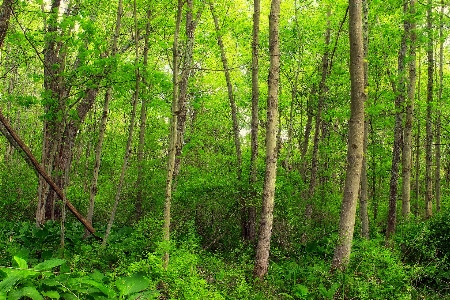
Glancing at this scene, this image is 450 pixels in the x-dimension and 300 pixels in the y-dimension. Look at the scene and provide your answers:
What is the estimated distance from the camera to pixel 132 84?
9789 millimetres

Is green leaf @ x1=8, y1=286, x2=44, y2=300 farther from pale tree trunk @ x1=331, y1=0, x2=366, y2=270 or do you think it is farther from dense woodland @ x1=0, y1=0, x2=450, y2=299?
pale tree trunk @ x1=331, y1=0, x2=366, y2=270

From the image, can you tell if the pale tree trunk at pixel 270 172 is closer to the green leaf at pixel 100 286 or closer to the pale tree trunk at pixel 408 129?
the green leaf at pixel 100 286

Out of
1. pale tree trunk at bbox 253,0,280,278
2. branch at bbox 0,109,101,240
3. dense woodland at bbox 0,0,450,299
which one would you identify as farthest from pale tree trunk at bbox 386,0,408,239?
branch at bbox 0,109,101,240

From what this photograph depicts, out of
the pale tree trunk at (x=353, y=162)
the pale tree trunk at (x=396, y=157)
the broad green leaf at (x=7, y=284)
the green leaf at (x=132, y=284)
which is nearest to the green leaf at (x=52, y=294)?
the broad green leaf at (x=7, y=284)

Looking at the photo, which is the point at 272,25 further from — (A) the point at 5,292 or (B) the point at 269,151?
(A) the point at 5,292

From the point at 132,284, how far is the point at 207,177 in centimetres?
744

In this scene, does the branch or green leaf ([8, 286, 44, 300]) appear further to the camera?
the branch

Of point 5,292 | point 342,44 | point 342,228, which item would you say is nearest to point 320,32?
point 342,44

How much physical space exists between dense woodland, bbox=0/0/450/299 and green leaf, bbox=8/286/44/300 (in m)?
0.02

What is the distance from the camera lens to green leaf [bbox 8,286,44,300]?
407cm

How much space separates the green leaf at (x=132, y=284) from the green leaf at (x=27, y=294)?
106 cm

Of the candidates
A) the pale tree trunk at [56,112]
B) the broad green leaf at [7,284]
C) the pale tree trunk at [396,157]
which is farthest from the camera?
the pale tree trunk at [396,157]

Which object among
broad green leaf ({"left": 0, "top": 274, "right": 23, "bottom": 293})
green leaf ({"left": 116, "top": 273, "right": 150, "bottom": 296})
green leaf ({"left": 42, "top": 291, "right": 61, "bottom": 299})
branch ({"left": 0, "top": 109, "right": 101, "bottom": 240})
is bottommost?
green leaf ({"left": 116, "top": 273, "right": 150, "bottom": 296})

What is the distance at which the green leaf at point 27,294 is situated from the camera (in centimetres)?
407
